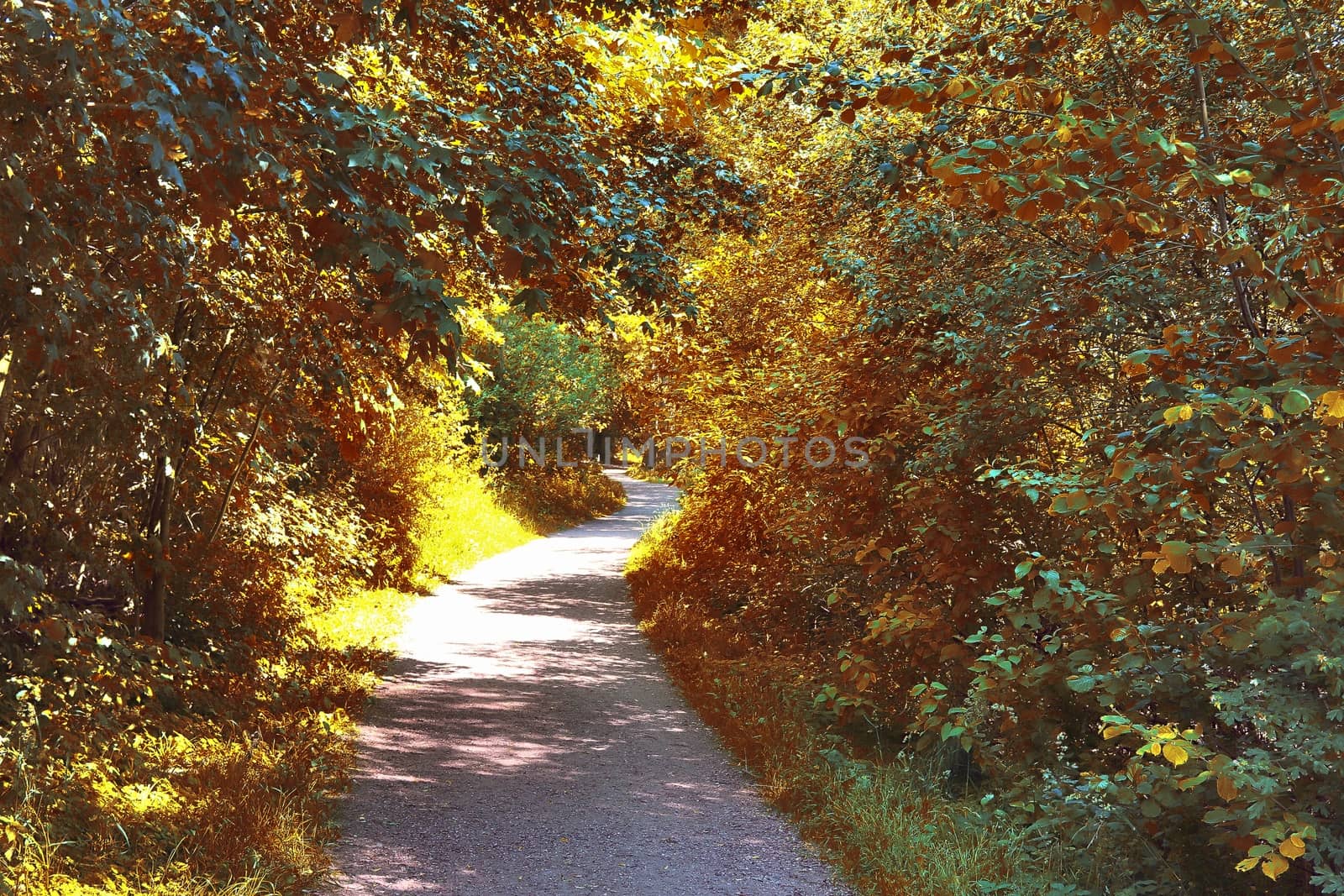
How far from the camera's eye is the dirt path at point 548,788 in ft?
16.7

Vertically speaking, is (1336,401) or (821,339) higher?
(821,339)

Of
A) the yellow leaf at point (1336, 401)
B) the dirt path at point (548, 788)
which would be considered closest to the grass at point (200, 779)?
the dirt path at point (548, 788)

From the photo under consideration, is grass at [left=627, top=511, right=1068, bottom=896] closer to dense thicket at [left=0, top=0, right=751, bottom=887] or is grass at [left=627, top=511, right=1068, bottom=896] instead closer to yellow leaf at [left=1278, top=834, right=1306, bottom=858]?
yellow leaf at [left=1278, top=834, right=1306, bottom=858]

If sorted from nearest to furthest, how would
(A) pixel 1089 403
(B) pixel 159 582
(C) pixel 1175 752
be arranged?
(C) pixel 1175 752, (A) pixel 1089 403, (B) pixel 159 582

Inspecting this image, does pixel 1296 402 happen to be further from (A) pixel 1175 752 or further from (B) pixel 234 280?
(B) pixel 234 280

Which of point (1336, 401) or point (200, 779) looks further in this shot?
point (200, 779)

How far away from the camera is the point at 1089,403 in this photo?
6.26 metres

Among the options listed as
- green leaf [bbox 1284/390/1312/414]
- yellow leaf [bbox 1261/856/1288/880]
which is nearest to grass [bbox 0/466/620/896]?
yellow leaf [bbox 1261/856/1288/880]

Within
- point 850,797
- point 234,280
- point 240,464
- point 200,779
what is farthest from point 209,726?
point 850,797

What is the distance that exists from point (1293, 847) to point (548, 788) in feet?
14.1

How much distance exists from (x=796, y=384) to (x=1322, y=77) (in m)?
4.72

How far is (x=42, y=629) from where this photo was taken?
14.8 ft

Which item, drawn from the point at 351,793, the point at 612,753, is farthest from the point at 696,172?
the point at 351,793

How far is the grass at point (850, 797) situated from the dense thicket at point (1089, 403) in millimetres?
296
